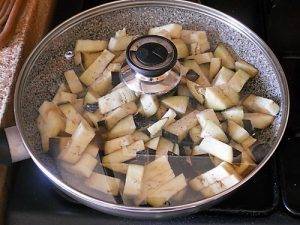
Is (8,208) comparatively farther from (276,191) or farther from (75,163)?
(276,191)

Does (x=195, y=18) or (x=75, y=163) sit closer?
(x=75, y=163)

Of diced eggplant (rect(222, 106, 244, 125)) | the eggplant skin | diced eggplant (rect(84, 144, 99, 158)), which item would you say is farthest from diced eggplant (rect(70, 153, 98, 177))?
diced eggplant (rect(222, 106, 244, 125))

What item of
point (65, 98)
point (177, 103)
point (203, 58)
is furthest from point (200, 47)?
point (65, 98)

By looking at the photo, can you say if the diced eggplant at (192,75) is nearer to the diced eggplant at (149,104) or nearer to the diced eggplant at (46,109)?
the diced eggplant at (149,104)

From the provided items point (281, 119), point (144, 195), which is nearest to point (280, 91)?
point (281, 119)

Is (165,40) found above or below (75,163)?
above
